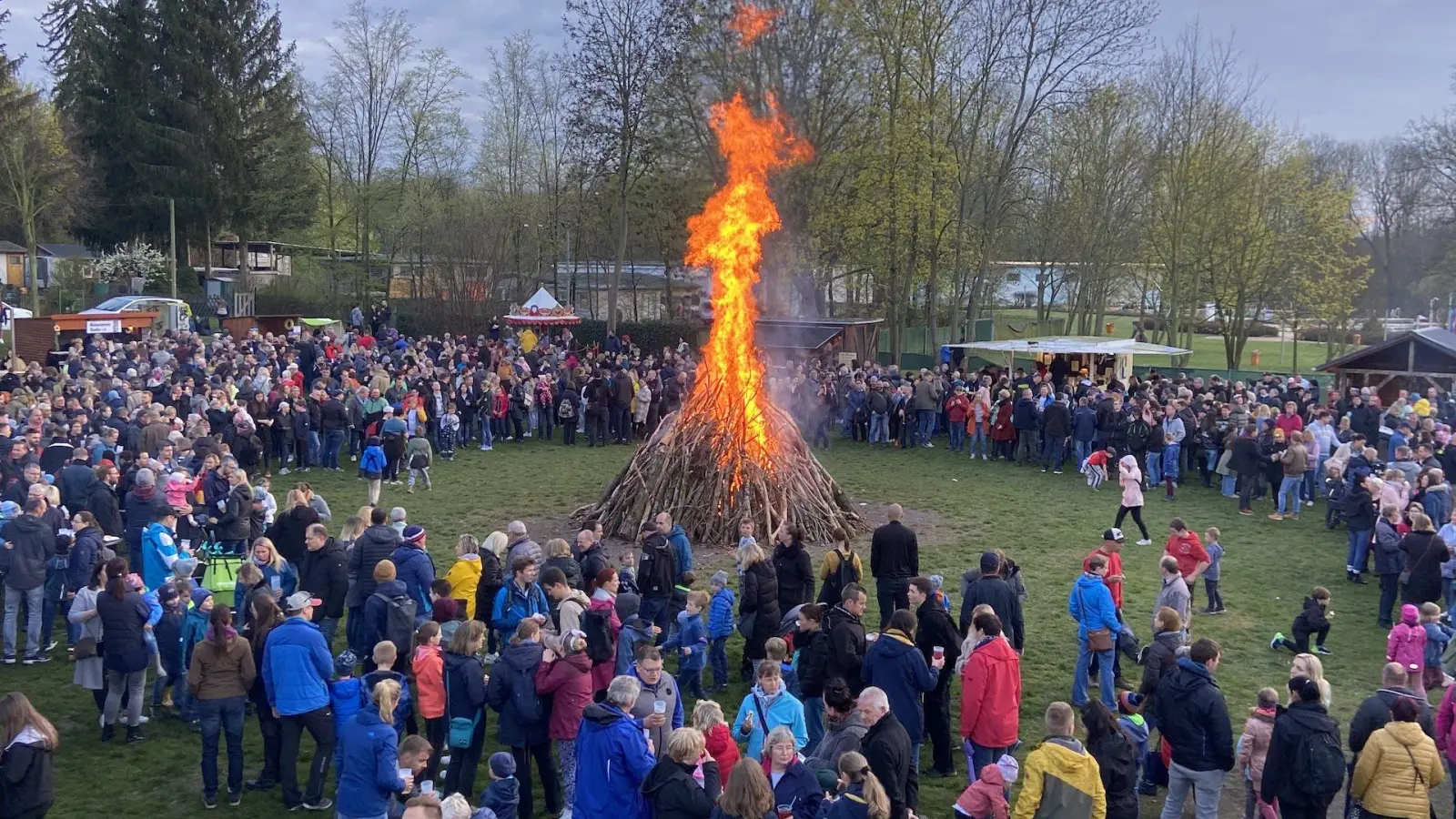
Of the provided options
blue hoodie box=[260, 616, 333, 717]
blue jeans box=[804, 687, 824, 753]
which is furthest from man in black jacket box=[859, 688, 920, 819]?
blue hoodie box=[260, 616, 333, 717]

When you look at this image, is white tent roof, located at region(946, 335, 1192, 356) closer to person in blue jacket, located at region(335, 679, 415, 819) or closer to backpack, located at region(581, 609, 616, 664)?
backpack, located at region(581, 609, 616, 664)

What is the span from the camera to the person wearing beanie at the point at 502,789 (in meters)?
5.96

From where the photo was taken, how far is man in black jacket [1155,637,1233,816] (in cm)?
666

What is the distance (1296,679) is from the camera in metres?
6.45

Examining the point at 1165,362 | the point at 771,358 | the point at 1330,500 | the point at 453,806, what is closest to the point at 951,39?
the point at 771,358

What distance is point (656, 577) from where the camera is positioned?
1007 cm

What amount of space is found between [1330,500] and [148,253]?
45014 mm

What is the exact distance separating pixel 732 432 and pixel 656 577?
5.05m

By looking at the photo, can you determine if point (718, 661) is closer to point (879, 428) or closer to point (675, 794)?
point (675, 794)

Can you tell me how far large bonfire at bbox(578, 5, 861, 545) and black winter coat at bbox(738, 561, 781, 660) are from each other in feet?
16.7

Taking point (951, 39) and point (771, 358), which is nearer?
point (771, 358)

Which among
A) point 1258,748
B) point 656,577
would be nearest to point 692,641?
point 656,577

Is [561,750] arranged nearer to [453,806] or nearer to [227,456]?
[453,806]

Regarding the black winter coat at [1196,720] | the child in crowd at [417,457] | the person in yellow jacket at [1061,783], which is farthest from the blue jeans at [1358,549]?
the child in crowd at [417,457]
